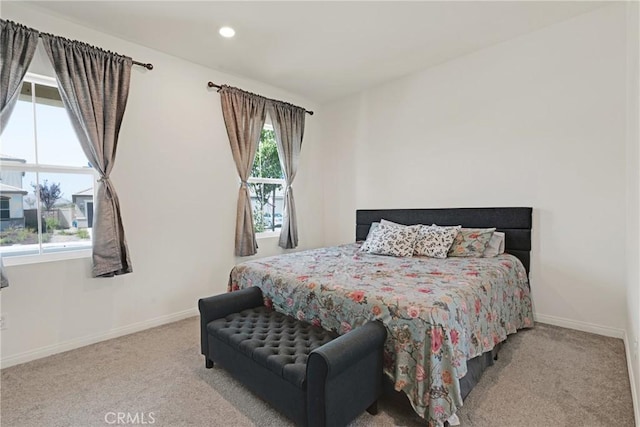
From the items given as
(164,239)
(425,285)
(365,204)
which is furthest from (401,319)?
(365,204)

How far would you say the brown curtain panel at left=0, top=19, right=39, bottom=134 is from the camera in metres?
2.33

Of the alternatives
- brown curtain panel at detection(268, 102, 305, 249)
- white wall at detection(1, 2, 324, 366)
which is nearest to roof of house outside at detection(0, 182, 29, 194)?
white wall at detection(1, 2, 324, 366)

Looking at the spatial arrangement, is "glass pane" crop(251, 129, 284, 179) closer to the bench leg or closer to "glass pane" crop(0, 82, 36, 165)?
"glass pane" crop(0, 82, 36, 165)

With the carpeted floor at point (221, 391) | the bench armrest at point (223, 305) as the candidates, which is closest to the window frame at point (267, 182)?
the bench armrest at point (223, 305)

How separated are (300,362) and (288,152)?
3.28 meters

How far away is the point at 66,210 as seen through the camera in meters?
2.80

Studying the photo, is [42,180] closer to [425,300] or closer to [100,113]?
[100,113]

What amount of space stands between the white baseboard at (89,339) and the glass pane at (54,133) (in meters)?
1.55

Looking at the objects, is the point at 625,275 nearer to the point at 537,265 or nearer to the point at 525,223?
the point at 537,265

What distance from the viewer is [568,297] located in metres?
2.94

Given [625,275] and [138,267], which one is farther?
[138,267]

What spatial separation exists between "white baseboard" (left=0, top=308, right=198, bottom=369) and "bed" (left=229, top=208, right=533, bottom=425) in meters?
1.00

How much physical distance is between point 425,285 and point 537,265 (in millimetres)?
1773

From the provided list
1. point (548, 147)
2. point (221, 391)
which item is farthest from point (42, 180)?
point (548, 147)
